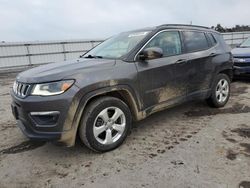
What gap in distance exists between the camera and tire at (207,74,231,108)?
5.41m

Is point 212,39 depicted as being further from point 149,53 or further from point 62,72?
point 62,72

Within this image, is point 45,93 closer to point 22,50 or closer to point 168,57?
point 168,57

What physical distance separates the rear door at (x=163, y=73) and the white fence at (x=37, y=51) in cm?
1122

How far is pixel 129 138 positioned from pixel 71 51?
1214 cm

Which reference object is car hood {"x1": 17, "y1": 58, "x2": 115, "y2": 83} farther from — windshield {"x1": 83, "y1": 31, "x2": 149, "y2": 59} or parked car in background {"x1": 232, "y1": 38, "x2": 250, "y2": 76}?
parked car in background {"x1": 232, "y1": 38, "x2": 250, "y2": 76}

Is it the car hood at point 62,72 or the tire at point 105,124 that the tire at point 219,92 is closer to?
the tire at point 105,124

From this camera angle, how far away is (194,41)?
502 cm

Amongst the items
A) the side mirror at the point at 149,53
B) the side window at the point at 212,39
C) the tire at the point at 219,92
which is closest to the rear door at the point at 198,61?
the side window at the point at 212,39

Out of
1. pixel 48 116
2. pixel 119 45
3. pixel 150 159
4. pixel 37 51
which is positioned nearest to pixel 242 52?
pixel 119 45

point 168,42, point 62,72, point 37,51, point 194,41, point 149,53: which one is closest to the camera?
point 62,72

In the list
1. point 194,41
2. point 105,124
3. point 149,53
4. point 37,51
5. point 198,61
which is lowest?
point 105,124

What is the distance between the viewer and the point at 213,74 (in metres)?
5.27

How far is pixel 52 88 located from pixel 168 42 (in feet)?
7.29

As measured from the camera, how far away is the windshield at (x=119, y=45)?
4195mm
